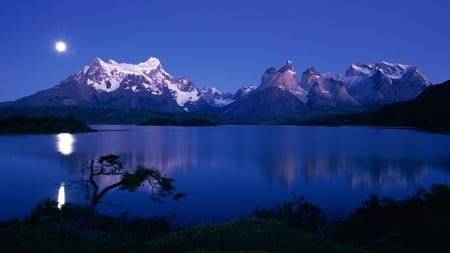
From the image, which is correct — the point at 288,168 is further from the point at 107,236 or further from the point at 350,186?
the point at 107,236

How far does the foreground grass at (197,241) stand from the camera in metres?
16.0

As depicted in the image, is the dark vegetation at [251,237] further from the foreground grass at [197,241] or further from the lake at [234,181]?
the lake at [234,181]

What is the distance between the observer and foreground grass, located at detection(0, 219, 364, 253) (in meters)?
16.0

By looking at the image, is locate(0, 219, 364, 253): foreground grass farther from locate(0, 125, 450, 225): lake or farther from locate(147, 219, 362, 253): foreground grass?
locate(0, 125, 450, 225): lake

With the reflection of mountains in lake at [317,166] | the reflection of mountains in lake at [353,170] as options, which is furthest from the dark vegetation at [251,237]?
the reflection of mountains in lake at [353,170]

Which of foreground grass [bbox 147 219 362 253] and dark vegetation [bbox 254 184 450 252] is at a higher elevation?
foreground grass [bbox 147 219 362 253]

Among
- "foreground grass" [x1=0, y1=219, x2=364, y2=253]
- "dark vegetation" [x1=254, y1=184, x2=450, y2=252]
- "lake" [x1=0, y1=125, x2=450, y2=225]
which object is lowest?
"lake" [x1=0, y1=125, x2=450, y2=225]

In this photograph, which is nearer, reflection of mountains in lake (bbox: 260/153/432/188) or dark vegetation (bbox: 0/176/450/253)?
dark vegetation (bbox: 0/176/450/253)

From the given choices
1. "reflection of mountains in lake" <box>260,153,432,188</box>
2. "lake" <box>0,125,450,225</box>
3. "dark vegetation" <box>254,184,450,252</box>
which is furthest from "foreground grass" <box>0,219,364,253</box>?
"reflection of mountains in lake" <box>260,153,432,188</box>

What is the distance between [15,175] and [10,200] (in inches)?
925

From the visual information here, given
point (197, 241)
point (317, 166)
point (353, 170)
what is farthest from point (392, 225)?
point (317, 166)

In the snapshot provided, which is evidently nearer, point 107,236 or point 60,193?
point 107,236

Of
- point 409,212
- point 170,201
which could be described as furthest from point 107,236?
point 170,201

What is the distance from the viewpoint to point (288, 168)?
7600 centimetres
